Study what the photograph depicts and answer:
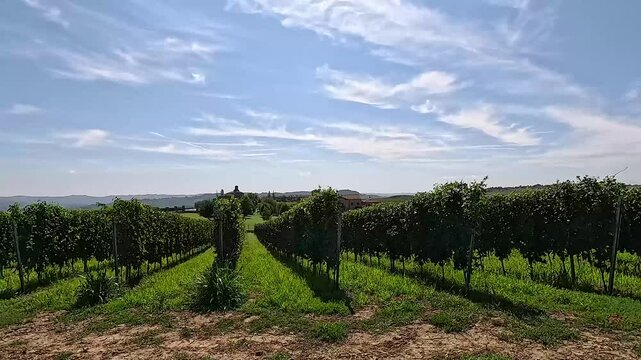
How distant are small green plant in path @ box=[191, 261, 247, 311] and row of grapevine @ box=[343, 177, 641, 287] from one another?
5876 mm

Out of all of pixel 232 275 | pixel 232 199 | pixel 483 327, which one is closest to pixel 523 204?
pixel 483 327

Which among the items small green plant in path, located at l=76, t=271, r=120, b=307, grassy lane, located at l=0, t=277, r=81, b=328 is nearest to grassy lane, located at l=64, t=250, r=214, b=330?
small green plant in path, located at l=76, t=271, r=120, b=307

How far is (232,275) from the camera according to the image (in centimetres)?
1080

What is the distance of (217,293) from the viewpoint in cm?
978

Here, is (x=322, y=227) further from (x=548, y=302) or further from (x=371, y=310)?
(x=548, y=302)

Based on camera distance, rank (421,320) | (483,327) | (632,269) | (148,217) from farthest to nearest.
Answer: (148,217), (632,269), (421,320), (483,327)

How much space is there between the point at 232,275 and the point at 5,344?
15.7ft

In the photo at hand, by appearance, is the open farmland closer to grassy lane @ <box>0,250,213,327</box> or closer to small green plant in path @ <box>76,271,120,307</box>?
grassy lane @ <box>0,250,213,327</box>

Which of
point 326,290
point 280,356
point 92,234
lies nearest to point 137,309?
point 326,290

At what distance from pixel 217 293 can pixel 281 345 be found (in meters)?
3.47

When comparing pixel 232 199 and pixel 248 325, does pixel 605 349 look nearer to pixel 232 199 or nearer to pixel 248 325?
pixel 248 325

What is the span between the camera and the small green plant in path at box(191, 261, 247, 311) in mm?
9656

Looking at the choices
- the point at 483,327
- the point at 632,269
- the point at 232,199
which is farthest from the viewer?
the point at 232,199

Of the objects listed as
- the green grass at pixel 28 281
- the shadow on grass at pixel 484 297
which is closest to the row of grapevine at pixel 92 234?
the green grass at pixel 28 281
